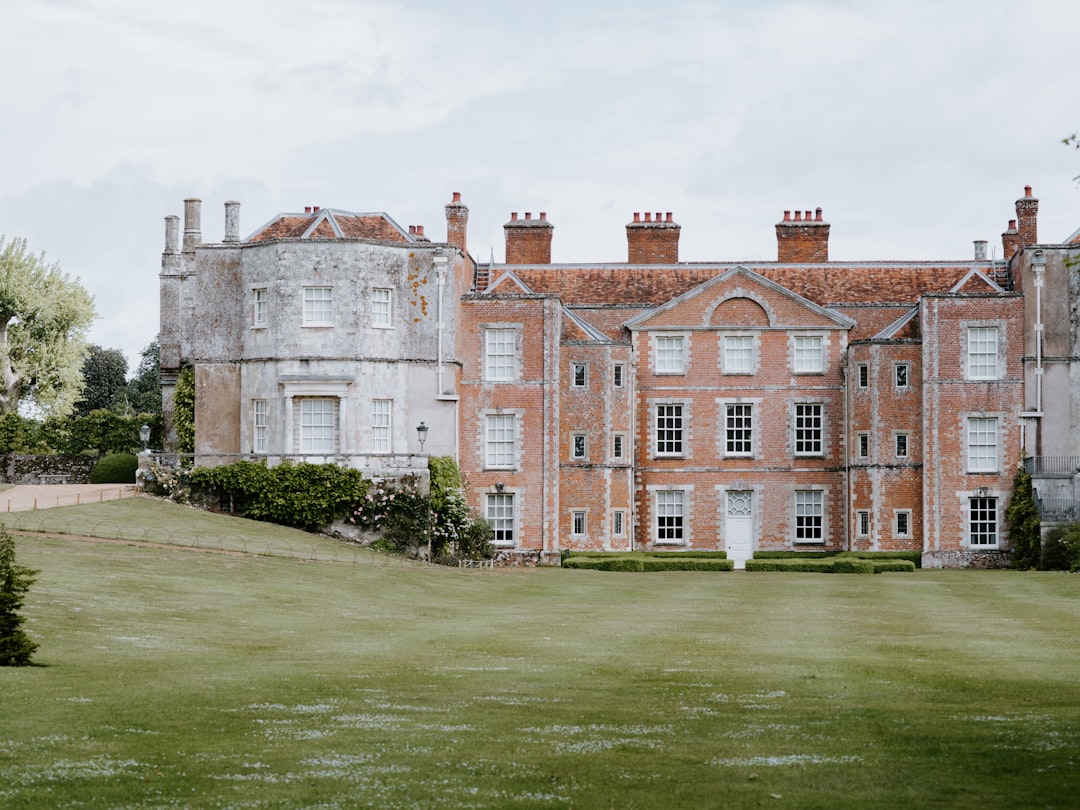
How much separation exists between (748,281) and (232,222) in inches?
702

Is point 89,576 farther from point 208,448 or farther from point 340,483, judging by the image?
point 208,448

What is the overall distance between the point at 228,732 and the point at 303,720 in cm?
86

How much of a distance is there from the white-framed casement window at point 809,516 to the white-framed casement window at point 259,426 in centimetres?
1848

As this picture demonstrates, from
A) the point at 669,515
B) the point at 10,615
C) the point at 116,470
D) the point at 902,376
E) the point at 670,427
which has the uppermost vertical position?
the point at 902,376

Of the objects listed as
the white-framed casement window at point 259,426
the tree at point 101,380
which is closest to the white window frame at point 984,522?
the white-framed casement window at point 259,426

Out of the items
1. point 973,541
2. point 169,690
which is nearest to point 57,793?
point 169,690

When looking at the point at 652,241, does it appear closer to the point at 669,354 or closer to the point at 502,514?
the point at 669,354

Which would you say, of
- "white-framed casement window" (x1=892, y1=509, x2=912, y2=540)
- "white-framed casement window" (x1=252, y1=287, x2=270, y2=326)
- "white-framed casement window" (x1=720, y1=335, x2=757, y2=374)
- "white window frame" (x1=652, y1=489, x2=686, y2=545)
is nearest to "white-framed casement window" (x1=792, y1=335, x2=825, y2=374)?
"white-framed casement window" (x1=720, y1=335, x2=757, y2=374)

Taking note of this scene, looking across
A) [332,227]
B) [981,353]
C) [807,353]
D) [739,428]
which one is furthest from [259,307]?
[981,353]

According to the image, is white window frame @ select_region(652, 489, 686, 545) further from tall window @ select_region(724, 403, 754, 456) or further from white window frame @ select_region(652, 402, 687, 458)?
tall window @ select_region(724, 403, 754, 456)

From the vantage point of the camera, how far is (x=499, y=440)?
52125 millimetres

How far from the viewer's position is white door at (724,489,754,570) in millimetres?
54312

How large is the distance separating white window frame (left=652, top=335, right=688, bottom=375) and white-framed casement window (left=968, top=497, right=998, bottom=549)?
11.0 meters

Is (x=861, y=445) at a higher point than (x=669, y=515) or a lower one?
higher
